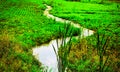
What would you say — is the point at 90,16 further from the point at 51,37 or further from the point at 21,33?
the point at 21,33

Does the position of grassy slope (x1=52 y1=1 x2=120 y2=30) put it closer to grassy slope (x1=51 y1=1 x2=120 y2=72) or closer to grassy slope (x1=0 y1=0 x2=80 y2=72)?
grassy slope (x1=51 y1=1 x2=120 y2=72)

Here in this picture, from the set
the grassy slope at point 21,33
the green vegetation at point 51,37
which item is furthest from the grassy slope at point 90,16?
the grassy slope at point 21,33

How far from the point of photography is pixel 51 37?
40.2 feet

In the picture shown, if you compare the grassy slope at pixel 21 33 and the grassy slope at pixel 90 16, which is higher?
the grassy slope at pixel 21 33

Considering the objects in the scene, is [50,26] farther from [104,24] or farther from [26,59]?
[26,59]

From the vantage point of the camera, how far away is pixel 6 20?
48.6 feet

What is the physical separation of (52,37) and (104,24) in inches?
188

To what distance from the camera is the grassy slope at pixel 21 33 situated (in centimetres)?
779

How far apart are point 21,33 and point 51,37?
168cm

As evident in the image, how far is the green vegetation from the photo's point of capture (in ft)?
24.6

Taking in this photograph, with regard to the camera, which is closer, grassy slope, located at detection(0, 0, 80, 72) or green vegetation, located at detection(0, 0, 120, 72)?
green vegetation, located at detection(0, 0, 120, 72)

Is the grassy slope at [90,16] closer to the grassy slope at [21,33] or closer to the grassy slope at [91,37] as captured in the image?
the grassy slope at [91,37]

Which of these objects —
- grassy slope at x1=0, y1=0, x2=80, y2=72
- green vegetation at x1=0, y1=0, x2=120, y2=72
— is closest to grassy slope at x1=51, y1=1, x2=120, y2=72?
green vegetation at x1=0, y1=0, x2=120, y2=72

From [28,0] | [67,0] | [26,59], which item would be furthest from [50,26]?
[67,0]
